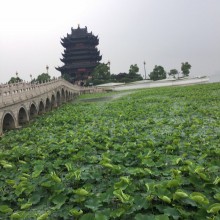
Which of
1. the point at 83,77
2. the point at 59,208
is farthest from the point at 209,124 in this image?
the point at 83,77

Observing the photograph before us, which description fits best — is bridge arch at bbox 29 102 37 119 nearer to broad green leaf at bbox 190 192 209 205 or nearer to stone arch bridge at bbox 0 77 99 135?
stone arch bridge at bbox 0 77 99 135

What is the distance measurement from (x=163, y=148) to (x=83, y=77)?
62.0m

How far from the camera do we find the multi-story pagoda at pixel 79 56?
Result: 6639 centimetres

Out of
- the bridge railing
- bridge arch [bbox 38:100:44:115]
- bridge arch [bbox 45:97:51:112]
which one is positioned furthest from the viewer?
bridge arch [bbox 45:97:51:112]

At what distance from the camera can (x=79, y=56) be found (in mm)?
67312

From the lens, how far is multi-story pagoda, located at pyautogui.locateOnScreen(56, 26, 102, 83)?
66394 mm

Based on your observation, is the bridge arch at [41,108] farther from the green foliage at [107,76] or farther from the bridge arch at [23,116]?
the green foliage at [107,76]

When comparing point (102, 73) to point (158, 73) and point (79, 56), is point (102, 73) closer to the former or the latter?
point (79, 56)

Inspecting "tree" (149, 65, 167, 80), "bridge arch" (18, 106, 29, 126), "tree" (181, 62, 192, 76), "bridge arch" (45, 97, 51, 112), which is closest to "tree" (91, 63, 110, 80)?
"tree" (149, 65, 167, 80)

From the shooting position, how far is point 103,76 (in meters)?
60.4

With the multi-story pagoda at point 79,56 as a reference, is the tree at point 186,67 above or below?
below

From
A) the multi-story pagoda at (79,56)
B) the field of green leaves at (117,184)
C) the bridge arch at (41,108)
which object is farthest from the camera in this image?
the multi-story pagoda at (79,56)

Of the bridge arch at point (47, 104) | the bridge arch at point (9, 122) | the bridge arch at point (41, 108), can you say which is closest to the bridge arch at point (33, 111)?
the bridge arch at point (41, 108)

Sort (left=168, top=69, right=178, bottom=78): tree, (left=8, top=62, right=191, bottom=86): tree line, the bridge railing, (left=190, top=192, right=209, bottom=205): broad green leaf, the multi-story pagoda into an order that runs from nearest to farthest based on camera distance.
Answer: (left=190, top=192, right=209, bottom=205): broad green leaf < the bridge railing < (left=8, top=62, right=191, bottom=86): tree line < the multi-story pagoda < (left=168, top=69, right=178, bottom=78): tree
